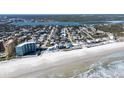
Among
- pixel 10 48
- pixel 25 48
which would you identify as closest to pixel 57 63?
pixel 25 48

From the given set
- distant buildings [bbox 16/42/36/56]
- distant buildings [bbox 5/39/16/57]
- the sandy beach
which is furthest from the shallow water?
distant buildings [bbox 5/39/16/57]

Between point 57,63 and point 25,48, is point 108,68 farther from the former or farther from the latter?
point 25,48

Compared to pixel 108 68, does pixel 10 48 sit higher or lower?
higher

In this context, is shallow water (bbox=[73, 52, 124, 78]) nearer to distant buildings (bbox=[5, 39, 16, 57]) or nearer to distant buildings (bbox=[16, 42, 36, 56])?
distant buildings (bbox=[16, 42, 36, 56])

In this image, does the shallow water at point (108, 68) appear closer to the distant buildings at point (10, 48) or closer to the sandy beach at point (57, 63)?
the sandy beach at point (57, 63)

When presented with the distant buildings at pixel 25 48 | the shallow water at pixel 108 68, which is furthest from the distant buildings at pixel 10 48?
the shallow water at pixel 108 68
